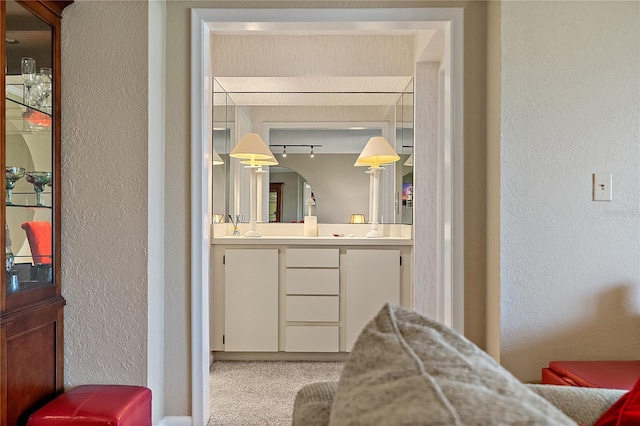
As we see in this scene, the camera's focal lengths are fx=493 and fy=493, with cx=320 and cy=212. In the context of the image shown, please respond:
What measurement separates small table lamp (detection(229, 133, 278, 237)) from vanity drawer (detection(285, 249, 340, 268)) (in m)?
0.40

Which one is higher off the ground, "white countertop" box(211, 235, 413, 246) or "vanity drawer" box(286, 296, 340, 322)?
"white countertop" box(211, 235, 413, 246)

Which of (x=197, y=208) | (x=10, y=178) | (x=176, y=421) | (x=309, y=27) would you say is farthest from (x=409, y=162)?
(x=10, y=178)

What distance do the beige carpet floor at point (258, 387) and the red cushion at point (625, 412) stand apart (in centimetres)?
184

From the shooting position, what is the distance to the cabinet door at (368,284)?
11.6 ft

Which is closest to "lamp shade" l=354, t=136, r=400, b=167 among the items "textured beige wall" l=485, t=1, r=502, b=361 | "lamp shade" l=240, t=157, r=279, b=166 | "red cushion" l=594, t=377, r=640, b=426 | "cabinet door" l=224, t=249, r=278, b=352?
"lamp shade" l=240, t=157, r=279, b=166

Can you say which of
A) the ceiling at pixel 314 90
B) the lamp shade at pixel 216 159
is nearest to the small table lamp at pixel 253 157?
the lamp shade at pixel 216 159

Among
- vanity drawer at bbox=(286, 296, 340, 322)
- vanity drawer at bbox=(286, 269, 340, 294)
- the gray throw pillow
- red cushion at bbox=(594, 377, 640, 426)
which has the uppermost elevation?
the gray throw pillow

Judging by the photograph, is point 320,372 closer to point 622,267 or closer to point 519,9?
point 622,267

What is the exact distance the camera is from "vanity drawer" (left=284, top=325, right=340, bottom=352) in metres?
3.55

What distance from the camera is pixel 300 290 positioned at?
356 cm

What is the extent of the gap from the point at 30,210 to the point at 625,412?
2.09 meters

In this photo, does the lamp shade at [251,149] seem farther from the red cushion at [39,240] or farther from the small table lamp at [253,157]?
the red cushion at [39,240]

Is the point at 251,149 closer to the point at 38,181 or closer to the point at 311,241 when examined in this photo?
the point at 311,241

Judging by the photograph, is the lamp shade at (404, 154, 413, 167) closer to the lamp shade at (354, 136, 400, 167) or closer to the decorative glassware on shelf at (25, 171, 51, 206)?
the lamp shade at (354, 136, 400, 167)
